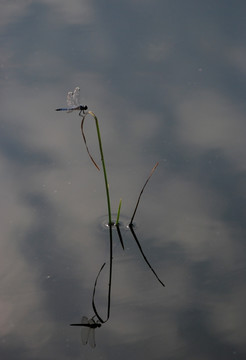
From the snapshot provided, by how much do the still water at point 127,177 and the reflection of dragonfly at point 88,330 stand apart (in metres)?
0.02

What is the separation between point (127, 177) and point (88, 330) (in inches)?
32.7

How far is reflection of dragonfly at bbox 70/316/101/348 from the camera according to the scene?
1.87 metres

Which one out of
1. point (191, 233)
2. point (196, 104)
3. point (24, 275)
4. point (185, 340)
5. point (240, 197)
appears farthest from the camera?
point (196, 104)

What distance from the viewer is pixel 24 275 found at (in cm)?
214

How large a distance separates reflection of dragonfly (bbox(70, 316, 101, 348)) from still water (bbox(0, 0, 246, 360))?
2cm

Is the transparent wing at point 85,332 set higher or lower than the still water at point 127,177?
lower

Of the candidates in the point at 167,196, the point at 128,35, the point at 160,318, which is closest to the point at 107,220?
the point at 167,196

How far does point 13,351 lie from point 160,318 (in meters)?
0.45

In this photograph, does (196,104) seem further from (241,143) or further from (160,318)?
(160,318)

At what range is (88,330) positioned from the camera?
6.28ft

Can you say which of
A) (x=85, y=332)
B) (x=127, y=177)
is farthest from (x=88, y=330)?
(x=127, y=177)

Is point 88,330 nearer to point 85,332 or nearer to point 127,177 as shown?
point 85,332

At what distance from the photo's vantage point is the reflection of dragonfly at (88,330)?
1.87 m

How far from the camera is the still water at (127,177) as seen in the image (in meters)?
1.94
